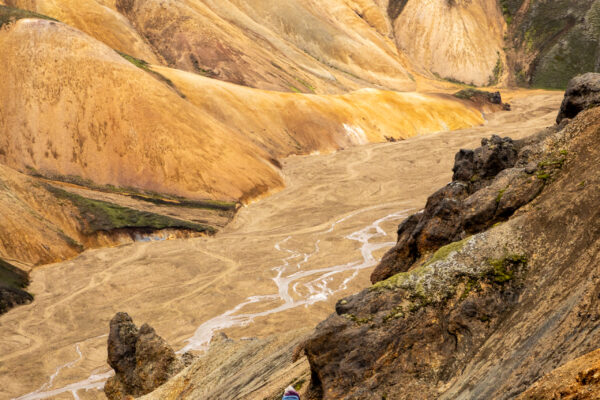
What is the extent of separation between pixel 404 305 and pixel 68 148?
4252cm

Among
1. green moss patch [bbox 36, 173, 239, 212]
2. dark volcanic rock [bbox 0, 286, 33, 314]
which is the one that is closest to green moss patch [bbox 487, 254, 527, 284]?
dark volcanic rock [bbox 0, 286, 33, 314]

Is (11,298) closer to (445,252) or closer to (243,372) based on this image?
(243,372)

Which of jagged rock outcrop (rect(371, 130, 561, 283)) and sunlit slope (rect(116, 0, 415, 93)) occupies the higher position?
sunlit slope (rect(116, 0, 415, 93))

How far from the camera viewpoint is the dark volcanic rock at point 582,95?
13906mm

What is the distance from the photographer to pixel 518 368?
24.1ft

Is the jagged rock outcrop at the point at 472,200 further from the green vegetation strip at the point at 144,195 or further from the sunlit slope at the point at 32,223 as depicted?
Answer: the green vegetation strip at the point at 144,195

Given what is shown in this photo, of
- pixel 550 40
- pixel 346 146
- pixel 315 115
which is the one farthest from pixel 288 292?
pixel 550 40

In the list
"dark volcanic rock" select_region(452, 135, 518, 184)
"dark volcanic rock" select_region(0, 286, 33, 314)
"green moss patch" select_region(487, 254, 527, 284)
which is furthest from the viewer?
"dark volcanic rock" select_region(0, 286, 33, 314)

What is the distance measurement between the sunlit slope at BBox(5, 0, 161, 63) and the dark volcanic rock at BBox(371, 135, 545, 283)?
65.7 meters

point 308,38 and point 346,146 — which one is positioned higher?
point 308,38

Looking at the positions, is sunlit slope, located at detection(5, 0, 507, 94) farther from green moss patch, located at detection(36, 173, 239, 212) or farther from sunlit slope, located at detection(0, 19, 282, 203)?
green moss patch, located at detection(36, 173, 239, 212)

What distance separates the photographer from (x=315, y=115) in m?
Answer: 66.6

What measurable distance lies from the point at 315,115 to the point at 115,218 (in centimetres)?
3085

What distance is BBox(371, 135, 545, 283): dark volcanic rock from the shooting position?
11742 mm
